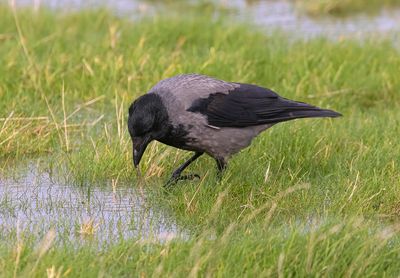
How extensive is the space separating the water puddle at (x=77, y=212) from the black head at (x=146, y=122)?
333 mm

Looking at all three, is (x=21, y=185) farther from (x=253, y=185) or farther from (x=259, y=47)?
(x=259, y=47)

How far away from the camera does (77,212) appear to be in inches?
228

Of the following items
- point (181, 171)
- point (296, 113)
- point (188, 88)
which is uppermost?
point (188, 88)

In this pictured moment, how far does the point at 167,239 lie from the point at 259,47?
5.18m

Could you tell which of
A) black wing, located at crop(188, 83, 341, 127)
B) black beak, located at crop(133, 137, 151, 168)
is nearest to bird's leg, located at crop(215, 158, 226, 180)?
black wing, located at crop(188, 83, 341, 127)

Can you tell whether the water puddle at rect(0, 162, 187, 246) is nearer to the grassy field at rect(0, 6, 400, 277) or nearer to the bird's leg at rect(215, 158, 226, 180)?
the grassy field at rect(0, 6, 400, 277)

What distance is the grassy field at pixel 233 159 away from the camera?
4766 mm

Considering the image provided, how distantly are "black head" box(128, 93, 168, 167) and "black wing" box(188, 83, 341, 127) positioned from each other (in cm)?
32

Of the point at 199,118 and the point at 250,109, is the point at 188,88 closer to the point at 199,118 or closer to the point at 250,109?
the point at 199,118


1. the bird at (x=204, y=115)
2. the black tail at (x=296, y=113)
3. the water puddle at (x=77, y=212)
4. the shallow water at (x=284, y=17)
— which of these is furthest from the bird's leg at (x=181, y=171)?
the shallow water at (x=284, y=17)

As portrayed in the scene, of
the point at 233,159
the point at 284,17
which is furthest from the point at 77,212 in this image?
the point at 284,17

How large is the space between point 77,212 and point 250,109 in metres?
1.54

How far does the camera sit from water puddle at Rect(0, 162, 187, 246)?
5.21 meters

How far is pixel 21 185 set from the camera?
6.40 meters
